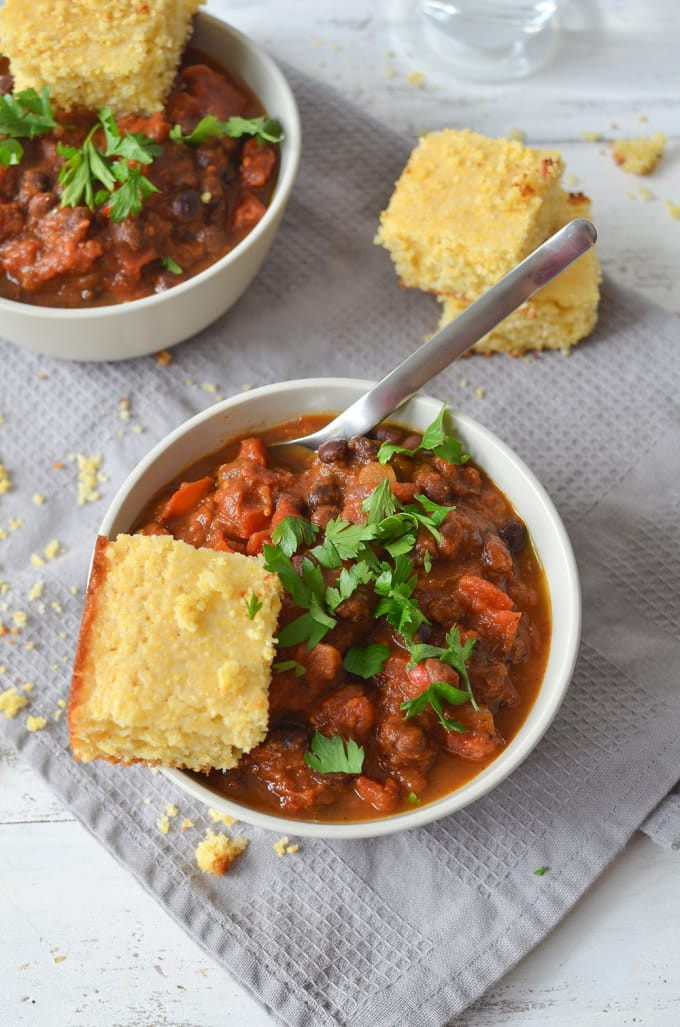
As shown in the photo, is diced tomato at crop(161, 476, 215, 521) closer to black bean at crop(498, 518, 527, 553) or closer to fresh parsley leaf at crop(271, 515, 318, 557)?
fresh parsley leaf at crop(271, 515, 318, 557)

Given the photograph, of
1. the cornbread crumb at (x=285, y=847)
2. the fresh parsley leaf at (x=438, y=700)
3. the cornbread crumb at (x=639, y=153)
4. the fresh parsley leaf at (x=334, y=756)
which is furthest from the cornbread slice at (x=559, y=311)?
the cornbread crumb at (x=285, y=847)

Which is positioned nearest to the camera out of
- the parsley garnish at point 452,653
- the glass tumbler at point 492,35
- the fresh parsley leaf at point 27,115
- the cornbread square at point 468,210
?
the parsley garnish at point 452,653

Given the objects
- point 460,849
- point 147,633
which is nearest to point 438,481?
point 147,633

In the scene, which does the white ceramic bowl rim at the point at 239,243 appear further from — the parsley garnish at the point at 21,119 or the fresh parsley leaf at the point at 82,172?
the parsley garnish at the point at 21,119

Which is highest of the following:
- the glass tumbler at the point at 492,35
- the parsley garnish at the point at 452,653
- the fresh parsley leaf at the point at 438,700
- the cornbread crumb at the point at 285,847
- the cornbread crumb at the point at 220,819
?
the glass tumbler at the point at 492,35

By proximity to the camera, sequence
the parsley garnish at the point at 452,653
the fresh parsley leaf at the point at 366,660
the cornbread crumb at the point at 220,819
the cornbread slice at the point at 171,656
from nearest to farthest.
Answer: the cornbread slice at the point at 171,656 < the parsley garnish at the point at 452,653 < the fresh parsley leaf at the point at 366,660 < the cornbread crumb at the point at 220,819

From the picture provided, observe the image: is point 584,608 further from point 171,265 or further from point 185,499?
point 171,265

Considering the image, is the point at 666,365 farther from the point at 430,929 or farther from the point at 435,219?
the point at 430,929
